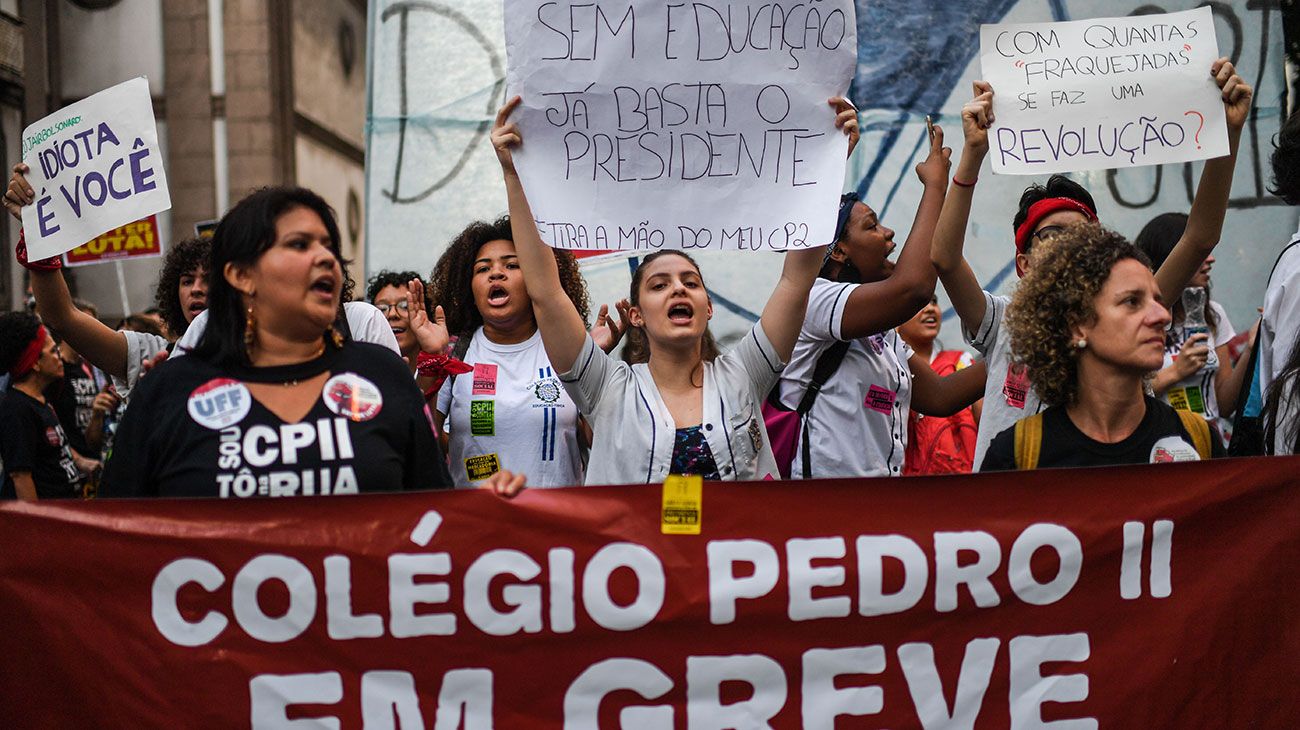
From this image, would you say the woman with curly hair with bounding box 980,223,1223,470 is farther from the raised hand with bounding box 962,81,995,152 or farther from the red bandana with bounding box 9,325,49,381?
the red bandana with bounding box 9,325,49,381

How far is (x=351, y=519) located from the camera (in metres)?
2.97

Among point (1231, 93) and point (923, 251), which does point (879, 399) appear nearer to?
point (923, 251)

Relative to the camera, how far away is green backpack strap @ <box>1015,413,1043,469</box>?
322 cm

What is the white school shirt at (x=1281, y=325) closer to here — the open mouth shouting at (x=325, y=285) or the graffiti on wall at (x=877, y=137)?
the open mouth shouting at (x=325, y=285)

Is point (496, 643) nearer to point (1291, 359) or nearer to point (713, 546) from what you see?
point (713, 546)

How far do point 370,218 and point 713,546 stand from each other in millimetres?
6041

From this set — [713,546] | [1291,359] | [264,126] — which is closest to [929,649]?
[713,546]

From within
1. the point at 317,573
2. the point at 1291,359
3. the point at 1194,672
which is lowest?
the point at 1194,672

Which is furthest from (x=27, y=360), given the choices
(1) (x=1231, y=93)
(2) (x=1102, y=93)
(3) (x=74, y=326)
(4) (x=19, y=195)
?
(1) (x=1231, y=93)

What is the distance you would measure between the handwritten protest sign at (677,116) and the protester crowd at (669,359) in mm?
96

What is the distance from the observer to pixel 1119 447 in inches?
126

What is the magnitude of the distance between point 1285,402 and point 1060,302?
0.72 metres

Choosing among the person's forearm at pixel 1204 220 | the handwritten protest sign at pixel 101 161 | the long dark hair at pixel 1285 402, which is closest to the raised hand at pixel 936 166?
the person's forearm at pixel 1204 220

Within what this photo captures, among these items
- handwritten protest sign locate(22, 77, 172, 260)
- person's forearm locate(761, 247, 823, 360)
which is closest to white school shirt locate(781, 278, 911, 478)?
person's forearm locate(761, 247, 823, 360)
